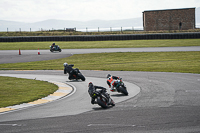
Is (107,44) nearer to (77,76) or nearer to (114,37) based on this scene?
(114,37)

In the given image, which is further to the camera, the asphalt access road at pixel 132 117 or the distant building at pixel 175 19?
the distant building at pixel 175 19

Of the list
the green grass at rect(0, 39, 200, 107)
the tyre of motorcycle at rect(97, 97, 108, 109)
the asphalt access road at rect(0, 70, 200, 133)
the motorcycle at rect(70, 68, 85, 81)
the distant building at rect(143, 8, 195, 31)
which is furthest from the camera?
the distant building at rect(143, 8, 195, 31)

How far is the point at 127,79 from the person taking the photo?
21.3 meters

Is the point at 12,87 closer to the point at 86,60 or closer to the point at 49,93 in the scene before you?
the point at 49,93

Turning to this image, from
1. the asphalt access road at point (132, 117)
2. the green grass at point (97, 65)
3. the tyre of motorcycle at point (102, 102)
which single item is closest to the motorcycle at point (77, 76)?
the green grass at point (97, 65)

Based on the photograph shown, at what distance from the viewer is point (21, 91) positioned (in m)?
17.3

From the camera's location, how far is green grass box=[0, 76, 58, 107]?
48.0 feet

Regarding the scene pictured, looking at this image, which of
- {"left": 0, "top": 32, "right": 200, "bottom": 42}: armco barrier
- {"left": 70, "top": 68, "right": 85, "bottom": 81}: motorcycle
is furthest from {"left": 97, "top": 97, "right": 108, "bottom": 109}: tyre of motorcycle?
{"left": 0, "top": 32, "right": 200, "bottom": 42}: armco barrier

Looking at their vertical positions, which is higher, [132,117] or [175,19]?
[175,19]

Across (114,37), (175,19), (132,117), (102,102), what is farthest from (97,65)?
(175,19)

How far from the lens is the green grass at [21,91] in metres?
14.6

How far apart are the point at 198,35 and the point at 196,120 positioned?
1969 inches

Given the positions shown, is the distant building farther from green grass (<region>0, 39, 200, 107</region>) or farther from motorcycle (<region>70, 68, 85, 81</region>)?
motorcycle (<region>70, 68, 85, 81</region>)

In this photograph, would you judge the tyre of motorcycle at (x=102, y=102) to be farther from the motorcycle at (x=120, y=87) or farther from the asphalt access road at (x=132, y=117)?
the motorcycle at (x=120, y=87)
